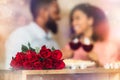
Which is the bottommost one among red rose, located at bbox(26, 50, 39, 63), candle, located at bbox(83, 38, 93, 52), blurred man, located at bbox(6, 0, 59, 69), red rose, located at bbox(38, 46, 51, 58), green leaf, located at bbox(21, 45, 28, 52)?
red rose, located at bbox(26, 50, 39, 63)

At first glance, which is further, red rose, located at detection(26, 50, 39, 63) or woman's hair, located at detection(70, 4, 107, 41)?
woman's hair, located at detection(70, 4, 107, 41)

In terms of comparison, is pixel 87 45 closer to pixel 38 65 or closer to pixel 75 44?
pixel 75 44

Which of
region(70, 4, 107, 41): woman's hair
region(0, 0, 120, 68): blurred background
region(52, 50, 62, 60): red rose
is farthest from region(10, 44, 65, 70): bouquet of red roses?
region(70, 4, 107, 41): woman's hair

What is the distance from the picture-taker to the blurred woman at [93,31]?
1210 millimetres

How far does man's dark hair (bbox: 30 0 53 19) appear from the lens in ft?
3.87

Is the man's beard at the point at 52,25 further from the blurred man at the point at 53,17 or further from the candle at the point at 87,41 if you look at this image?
the candle at the point at 87,41

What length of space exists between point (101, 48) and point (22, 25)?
1.31ft

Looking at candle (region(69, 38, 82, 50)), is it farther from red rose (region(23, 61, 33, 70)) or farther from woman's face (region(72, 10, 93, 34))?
red rose (region(23, 61, 33, 70))

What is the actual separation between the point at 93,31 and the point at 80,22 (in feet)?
0.25

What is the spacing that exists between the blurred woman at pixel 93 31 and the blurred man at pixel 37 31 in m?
0.10

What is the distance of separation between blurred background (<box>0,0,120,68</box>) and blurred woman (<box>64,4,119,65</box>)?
0.09 feet

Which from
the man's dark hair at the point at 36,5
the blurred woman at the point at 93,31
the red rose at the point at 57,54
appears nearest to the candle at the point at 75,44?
the blurred woman at the point at 93,31

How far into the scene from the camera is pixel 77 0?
122 centimetres

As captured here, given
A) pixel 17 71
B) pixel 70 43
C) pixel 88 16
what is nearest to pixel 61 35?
pixel 70 43
